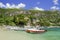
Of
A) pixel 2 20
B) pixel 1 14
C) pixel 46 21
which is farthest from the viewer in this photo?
pixel 46 21

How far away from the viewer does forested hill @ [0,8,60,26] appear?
24831 mm

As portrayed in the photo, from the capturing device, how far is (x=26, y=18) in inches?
1065

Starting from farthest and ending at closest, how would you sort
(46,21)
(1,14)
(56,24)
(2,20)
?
(56,24)
(46,21)
(1,14)
(2,20)

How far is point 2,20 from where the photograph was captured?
24406mm

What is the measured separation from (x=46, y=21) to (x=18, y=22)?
6202mm

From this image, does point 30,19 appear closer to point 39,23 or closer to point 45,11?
point 39,23

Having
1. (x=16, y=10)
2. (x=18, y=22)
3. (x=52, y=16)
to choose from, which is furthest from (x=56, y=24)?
(x=18, y=22)

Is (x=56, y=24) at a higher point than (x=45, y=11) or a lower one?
lower

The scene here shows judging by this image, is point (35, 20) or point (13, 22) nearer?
point (13, 22)

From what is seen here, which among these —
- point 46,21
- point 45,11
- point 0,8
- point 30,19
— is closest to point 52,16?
point 45,11

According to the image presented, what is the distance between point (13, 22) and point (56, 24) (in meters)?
9.91

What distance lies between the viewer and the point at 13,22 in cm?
2452

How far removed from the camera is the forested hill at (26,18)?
81.5 feet

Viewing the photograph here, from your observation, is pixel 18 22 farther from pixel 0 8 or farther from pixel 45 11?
pixel 45 11
